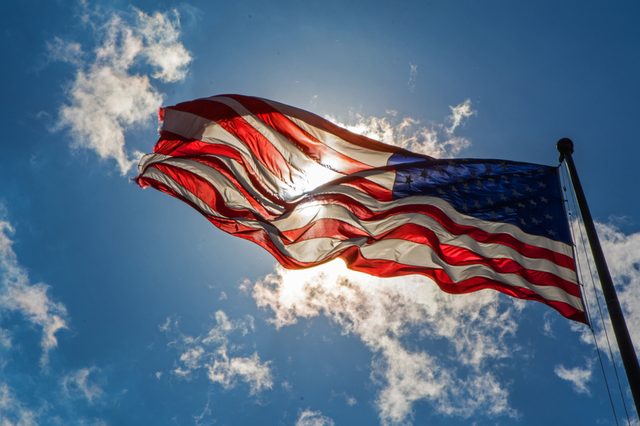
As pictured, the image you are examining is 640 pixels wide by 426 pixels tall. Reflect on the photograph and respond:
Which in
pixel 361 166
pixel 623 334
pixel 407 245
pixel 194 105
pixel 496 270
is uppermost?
pixel 194 105

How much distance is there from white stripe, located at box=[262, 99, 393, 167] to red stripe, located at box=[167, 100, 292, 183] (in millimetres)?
841

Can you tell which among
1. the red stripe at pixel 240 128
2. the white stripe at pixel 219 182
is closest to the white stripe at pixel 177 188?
the white stripe at pixel 219 182

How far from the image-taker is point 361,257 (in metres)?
11.6

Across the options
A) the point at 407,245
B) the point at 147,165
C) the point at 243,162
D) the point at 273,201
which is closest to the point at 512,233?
the point at 407,245

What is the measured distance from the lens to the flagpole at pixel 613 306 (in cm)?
677

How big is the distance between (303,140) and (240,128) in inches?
60.2

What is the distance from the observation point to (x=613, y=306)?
7.58m

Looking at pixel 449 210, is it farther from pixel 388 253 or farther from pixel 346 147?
pixel 346 147

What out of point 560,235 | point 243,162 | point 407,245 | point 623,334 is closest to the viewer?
point 623,334

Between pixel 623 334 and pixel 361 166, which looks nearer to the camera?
pixel 623 334

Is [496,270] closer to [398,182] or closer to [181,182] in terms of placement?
[398,182]

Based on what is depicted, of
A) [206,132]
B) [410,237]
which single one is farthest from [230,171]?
[410,237]

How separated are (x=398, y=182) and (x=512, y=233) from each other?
260cm

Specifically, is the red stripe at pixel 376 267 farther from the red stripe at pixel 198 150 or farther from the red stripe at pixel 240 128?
the red stripe at pixel 240 128
